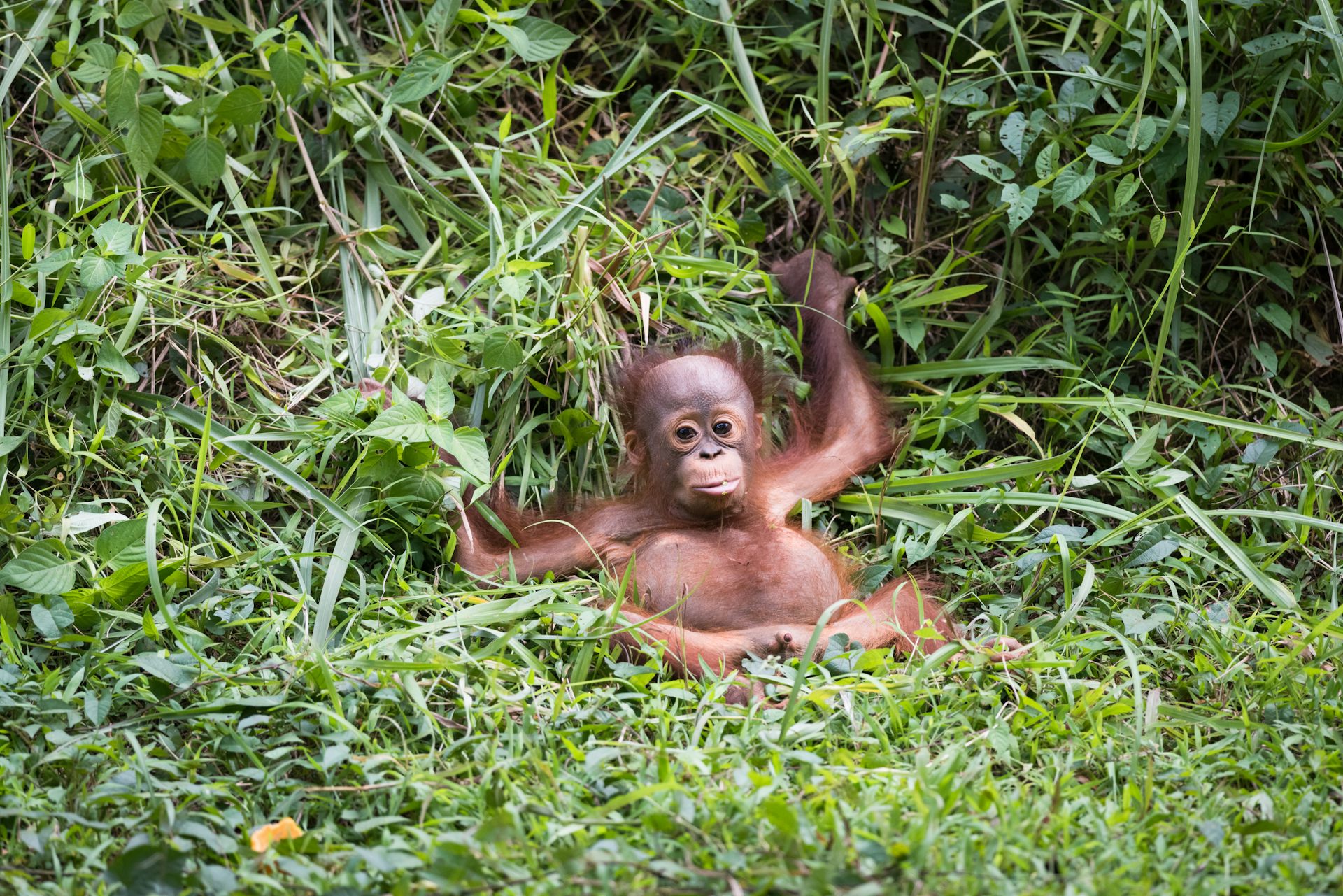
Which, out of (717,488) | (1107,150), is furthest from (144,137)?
(1107,150)

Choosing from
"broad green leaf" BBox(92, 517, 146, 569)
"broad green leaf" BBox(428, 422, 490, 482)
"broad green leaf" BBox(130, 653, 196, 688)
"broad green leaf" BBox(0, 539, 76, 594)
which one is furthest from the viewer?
"broad green leaf" BBox(428, 422, 490, 482)

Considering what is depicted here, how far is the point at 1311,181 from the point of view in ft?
12.4

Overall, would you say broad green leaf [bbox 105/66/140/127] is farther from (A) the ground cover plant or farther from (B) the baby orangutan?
(B) the baby orangutan

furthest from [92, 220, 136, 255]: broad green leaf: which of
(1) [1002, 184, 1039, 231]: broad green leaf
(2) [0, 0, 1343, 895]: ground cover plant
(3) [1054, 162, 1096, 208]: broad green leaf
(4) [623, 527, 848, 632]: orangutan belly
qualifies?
(3) [1054, 162, 1096, 208]: broad green leaf

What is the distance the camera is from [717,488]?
10.8 ft

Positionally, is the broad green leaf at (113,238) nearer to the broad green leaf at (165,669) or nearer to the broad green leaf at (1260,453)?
the broad green leaf at (165,669)

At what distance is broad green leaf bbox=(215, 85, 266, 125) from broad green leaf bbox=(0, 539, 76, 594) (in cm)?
143

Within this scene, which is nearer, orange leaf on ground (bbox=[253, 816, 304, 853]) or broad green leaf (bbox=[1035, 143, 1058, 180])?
orange leaf on ground (bbox=[253, 816, 304, 853])

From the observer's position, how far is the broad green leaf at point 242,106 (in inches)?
146

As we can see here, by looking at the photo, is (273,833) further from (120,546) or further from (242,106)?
(242,106)

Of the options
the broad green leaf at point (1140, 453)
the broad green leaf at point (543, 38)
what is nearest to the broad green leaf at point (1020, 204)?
the broad green leaf at point (1140, 453)

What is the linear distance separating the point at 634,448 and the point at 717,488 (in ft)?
1.14

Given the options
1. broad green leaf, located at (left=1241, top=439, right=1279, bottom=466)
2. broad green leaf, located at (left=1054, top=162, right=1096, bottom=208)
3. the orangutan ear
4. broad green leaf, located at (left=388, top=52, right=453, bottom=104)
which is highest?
broad green leaf, located at (left=388, top=52, right=453, bottom=104)

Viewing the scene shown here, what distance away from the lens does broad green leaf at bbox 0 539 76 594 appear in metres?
2.96
